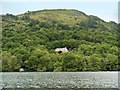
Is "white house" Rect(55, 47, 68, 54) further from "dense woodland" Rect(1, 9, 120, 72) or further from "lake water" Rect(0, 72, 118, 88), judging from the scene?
"lake water" Rect(0, 72, 118, 88)

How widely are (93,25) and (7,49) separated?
84.9m

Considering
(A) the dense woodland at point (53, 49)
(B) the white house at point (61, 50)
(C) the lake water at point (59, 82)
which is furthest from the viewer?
(B) the white house at point (61, 50)

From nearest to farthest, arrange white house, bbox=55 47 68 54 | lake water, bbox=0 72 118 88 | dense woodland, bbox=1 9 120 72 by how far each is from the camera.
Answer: lake water, bbox=0 72 118 88 < dense woodland, bbox=1 9 120 72 < white house, bbox=55 47 68 54

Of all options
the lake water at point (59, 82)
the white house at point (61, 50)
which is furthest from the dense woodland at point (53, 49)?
the lake water at point (59, 82)

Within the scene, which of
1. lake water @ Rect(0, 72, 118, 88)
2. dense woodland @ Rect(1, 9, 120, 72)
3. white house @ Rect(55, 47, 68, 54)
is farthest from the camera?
white house @ Rect(55, 47, 68, 54)

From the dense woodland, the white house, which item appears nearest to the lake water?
the dense woodland

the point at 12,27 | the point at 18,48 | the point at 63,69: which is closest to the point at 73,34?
the point at 12,27

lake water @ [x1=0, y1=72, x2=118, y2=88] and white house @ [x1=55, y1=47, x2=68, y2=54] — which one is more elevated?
lake water @ [x1=0, y1=72, x2=118, y2=88]

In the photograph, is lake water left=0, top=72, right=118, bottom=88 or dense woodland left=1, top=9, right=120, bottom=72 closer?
lake water left=0, top=72, right=118, bottom=88

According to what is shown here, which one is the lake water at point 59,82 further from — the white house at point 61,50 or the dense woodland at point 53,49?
the white house at point 61,50

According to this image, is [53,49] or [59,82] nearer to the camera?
[59,82]

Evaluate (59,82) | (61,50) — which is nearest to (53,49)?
(61,50)

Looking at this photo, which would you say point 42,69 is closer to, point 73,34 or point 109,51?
point 109,51

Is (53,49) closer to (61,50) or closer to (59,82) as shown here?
(61,50)
